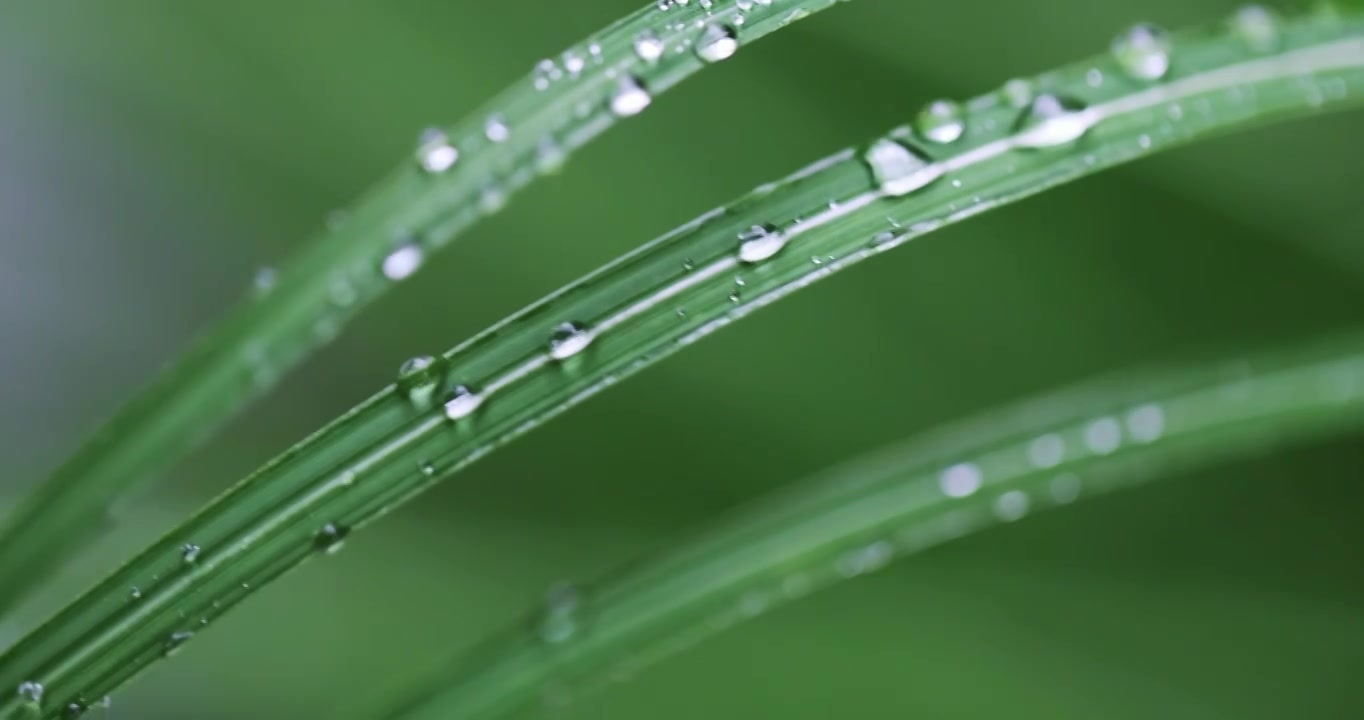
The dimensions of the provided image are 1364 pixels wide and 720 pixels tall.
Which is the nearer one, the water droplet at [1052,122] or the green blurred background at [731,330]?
the water droplet at [1052,122]

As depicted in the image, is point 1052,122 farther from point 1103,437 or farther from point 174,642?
point 174,642

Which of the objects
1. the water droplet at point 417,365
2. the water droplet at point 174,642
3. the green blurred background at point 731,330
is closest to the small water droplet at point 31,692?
the water droplet at point 174,642

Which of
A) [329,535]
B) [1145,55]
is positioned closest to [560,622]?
[329,535]

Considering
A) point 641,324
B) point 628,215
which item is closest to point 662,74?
point 641,324

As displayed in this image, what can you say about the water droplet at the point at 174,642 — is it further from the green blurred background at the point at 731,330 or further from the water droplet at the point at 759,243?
the green blurred background at the point at 731,330

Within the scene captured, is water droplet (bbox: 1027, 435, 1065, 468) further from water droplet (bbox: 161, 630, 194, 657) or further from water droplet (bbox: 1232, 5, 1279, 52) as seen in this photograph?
water droplet (bbox: 161, 630, 194, 657)
